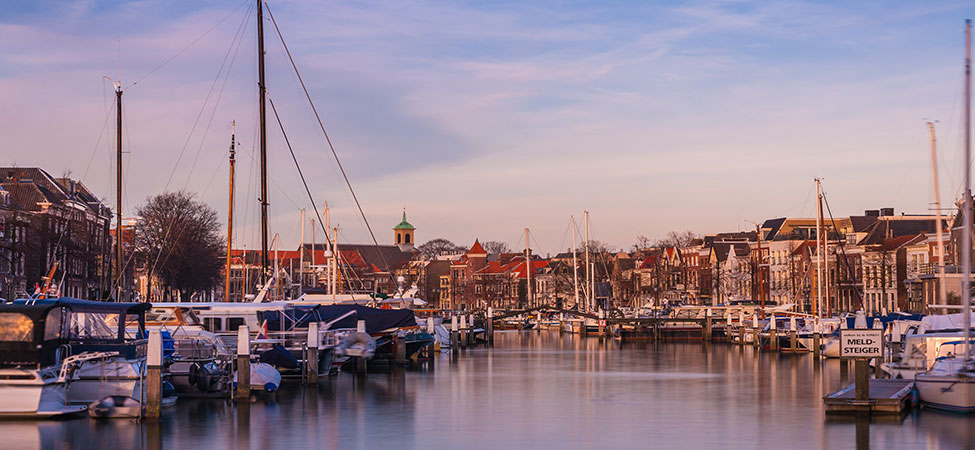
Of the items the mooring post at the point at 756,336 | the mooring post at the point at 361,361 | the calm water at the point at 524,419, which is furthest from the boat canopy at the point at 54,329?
the mooring post at the point at 756,336

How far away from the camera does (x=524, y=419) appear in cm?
3797

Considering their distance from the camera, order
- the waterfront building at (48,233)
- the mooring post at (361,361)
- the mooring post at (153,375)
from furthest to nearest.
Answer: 1. the waterfront building at (48,233)
2. the mooring post at (361,361)
3. the mooring post at (153,375)

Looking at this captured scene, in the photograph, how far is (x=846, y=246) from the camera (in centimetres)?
13850

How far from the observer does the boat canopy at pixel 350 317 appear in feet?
175

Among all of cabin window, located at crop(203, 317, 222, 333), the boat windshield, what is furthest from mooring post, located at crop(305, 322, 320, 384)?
the boat windshield

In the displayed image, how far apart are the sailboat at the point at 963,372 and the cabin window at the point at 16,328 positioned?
1051 inches

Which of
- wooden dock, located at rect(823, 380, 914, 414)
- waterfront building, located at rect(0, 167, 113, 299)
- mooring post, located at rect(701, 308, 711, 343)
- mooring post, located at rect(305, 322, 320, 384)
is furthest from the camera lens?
mooring post, located at rect(701, 308, 711, 343)

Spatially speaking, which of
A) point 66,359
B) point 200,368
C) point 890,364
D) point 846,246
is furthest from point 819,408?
point 846,246

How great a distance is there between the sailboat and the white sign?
3.10m

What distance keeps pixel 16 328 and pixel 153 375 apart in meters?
4.00

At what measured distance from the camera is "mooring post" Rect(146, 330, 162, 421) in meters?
33.1

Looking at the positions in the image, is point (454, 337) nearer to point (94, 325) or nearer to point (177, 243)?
point (177, 243)

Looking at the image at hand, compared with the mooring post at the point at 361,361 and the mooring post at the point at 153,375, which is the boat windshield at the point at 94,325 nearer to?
the mooring post at the point at 153,375

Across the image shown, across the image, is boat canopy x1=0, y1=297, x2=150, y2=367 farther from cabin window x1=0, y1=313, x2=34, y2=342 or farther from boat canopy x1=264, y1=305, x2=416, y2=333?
boat canopy x1=264, y1=305, x2=416, y2=333
